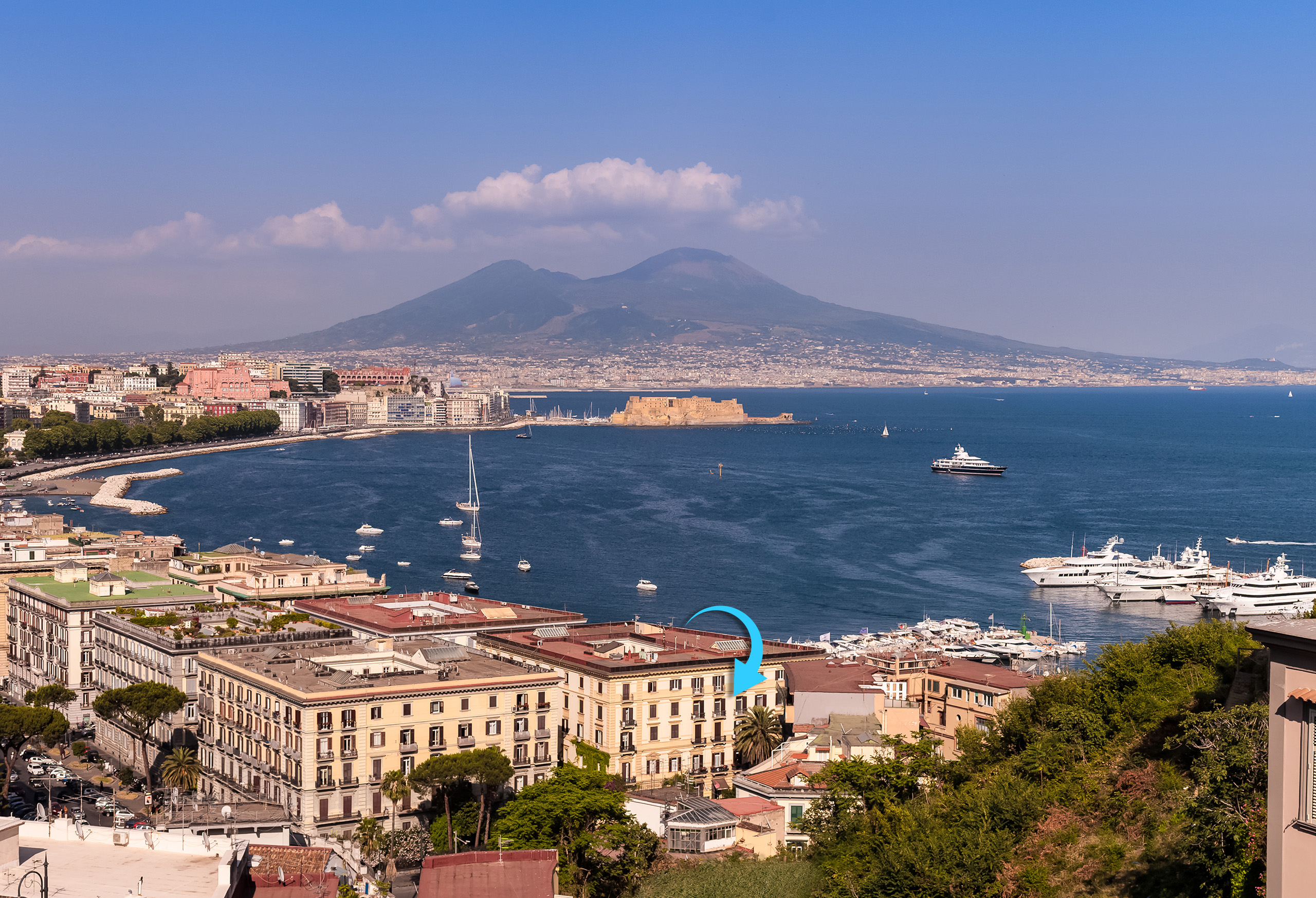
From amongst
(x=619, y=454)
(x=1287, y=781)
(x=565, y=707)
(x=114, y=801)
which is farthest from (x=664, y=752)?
(x=619, y=454)

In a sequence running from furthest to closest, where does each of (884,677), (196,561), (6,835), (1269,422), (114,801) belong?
(1269,422) → (196,561) → (884,677) → (114,801) → (6,835)

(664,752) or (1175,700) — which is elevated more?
(1175,700)

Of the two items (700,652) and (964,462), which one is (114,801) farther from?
(964,462)

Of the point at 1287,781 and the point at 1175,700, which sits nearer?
the point at 1287,781

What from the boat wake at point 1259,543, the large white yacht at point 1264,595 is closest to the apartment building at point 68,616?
the large white yacht at point 1264,595

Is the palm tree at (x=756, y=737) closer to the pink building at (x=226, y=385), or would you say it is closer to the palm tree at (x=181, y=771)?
the palm tree at (x=181, y=771)

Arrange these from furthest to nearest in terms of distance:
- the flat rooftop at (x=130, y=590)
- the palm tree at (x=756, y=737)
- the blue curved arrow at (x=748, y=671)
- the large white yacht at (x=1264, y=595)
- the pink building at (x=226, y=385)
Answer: the pink building at (x=226, y=385)
the large white yacht at (x=1264, y=595)
the flat rooftop at (x=130, y=590)
the blue curved arrow at (x=748, y=671)
the palm tree at (x=756, y=737)

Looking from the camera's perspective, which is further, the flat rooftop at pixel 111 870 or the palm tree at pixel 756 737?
the palm tree at pixel 756 737
